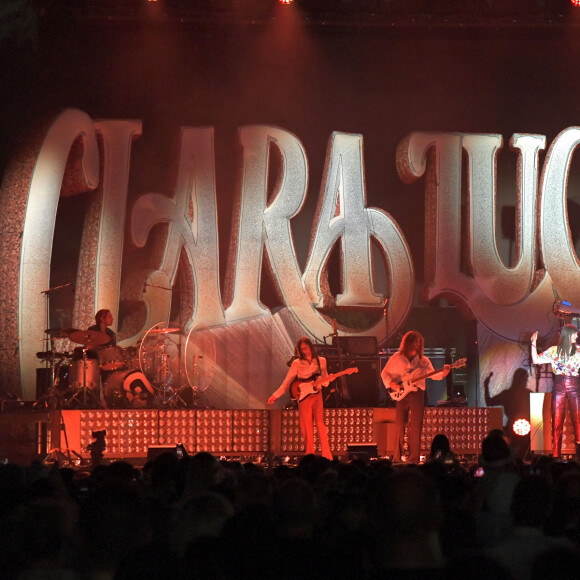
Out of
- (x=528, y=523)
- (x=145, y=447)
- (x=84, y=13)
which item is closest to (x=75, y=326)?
(x=145, y=447)

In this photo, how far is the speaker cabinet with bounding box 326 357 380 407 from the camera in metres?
13.6

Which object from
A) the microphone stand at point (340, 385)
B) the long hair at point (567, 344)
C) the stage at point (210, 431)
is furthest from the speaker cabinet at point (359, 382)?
the long hair at point (567, 344)

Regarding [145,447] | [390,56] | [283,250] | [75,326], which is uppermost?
[390,56]

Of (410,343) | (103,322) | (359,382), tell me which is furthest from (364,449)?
(103,322)

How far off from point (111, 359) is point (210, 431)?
155 cm

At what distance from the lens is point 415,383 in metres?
11.6

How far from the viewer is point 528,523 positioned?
10.7 feet

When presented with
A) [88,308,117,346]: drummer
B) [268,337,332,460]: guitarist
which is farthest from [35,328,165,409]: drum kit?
[268,337,332,460]: guitarist

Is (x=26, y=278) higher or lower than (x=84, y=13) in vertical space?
lower

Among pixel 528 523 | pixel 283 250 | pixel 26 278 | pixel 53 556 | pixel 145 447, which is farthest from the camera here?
pixel 283 250

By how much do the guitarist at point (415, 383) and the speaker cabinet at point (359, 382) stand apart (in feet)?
6.04

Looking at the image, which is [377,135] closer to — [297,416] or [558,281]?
[558,281]

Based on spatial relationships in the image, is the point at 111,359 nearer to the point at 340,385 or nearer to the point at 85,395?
the point at 85,395

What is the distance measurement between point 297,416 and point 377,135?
524cm
